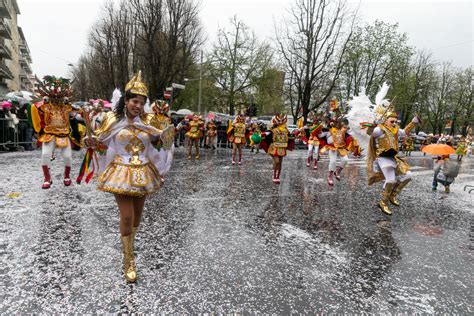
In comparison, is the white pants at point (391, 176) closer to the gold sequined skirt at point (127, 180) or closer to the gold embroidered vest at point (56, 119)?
the gold sequined skirt at point (127, 180)

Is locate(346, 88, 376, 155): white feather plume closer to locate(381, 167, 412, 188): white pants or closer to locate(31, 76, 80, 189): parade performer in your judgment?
locate(381, 167, 412, 188): white pants

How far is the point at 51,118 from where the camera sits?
713 centimetres

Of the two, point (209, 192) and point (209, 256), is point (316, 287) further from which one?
point (209, 192)

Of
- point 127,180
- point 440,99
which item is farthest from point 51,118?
point 440,99

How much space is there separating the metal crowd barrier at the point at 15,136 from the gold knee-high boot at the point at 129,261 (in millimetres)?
12997

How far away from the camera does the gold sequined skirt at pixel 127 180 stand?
3.34 meters

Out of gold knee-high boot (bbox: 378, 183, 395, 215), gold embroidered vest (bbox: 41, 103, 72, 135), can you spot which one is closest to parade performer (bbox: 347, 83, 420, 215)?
gold knee-high boot (bbox: 378, 183, 395, 215)

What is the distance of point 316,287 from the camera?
3.39 m

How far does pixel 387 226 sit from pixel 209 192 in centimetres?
376

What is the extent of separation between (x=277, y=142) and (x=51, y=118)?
17.7ft

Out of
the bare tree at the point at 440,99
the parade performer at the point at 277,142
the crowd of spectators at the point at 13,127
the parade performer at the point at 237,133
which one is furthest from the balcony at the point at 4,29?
the bare tree at the point at 440,99

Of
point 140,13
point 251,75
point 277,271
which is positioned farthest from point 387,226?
point 251,75

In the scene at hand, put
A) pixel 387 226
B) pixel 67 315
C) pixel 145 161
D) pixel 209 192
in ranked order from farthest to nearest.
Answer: pixel 209 192, pixel 387 226, pixel 145 161, pixel 67 315

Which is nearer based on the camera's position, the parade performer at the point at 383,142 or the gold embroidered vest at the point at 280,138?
the parade performer at the point at 383,142
